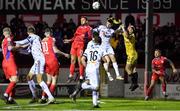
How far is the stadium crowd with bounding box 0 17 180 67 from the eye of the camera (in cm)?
3216

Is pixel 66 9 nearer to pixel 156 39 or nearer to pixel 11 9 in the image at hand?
pixel 11 9

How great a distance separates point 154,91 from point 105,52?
176 inches

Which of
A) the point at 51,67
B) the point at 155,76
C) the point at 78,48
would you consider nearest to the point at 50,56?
the point at 51,67

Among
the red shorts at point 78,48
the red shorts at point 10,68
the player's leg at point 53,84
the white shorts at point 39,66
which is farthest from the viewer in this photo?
the red shorts at point 78,48

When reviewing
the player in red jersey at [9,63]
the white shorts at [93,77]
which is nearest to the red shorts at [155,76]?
the white shorts at [93,77]

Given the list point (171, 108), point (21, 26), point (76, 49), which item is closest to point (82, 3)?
point (21, 26)

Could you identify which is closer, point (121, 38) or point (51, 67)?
point (51, 67)

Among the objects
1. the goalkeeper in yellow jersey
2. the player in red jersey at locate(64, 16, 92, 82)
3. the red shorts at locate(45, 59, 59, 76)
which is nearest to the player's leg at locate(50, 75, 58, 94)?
the red shorts at locate(45, 59, 59, 76)

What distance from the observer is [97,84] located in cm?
2191

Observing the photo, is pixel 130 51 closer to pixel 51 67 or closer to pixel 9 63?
pixel 51 67

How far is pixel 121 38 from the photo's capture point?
32625 millimetres

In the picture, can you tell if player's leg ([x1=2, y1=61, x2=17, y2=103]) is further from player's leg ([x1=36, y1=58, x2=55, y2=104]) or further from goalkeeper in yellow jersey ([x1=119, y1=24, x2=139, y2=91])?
goalkeeper in yellow jersey ([x1=119, y1=24, x2=139, y2=91])

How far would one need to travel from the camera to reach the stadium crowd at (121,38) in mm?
32156

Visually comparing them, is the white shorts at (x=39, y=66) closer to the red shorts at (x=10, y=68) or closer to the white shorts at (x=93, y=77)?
the red shorts at (x=10, y=68)
